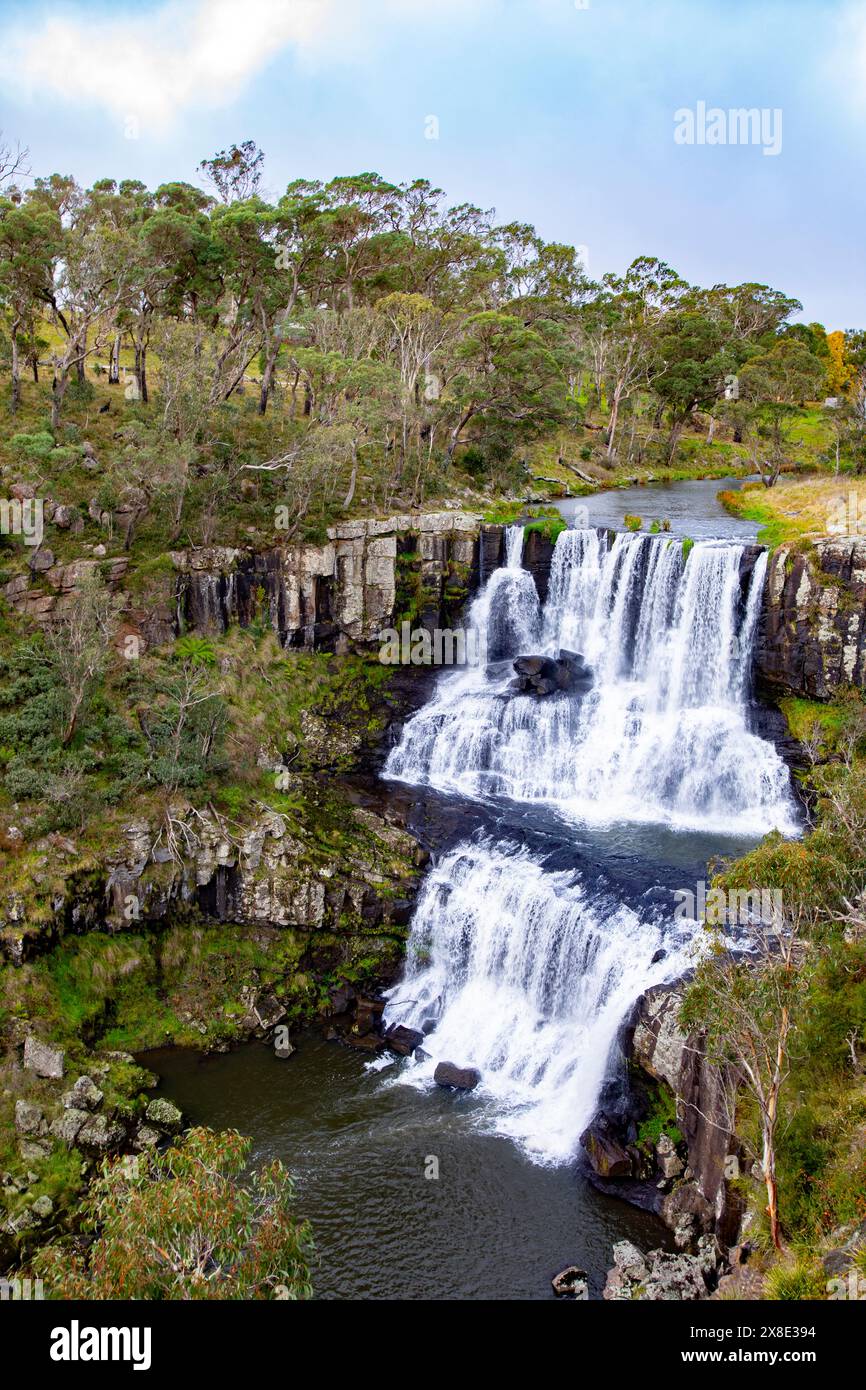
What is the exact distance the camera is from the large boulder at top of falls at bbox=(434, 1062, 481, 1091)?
23.9 meters

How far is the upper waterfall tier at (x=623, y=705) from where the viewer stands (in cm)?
3241

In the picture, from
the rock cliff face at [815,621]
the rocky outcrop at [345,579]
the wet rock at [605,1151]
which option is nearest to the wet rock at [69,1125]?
the wet rock at [605,1151]

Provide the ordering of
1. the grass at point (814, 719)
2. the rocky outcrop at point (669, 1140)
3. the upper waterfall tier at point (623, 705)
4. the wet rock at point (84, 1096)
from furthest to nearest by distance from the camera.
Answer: the upper waterfall tier at point (623, 705)
the grass at point (814, 719)
the wet rock at point (84, 1096)
the rocky outcrop at point (669, 1140)

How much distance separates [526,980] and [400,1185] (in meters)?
7.15

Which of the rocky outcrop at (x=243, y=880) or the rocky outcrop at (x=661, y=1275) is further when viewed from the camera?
the rocky outcrop at (x=243, y=880)

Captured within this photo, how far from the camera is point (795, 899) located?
56.0ft

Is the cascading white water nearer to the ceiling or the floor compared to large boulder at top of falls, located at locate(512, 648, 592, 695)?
nearer to the floor

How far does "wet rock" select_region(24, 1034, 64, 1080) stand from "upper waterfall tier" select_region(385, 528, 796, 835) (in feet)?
51.9

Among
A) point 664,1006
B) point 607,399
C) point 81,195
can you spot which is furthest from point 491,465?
point 664,1006

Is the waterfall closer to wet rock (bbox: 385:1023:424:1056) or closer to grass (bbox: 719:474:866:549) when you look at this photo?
wet rock (bbox: 385:1023:424:1056)

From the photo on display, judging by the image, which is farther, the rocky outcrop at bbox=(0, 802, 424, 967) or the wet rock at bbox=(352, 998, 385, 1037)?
the rocky outcrop at bbox=(0, 802, 424, 967)

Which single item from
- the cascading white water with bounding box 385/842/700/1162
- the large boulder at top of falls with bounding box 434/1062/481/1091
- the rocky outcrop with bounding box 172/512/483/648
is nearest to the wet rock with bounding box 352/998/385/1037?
the cascading white water with bounding box 385/842/700/1162

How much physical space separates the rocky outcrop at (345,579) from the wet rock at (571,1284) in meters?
26.0

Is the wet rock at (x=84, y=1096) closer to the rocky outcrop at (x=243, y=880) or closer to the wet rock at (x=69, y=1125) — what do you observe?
the wet rock at (x=69, y=1125)
